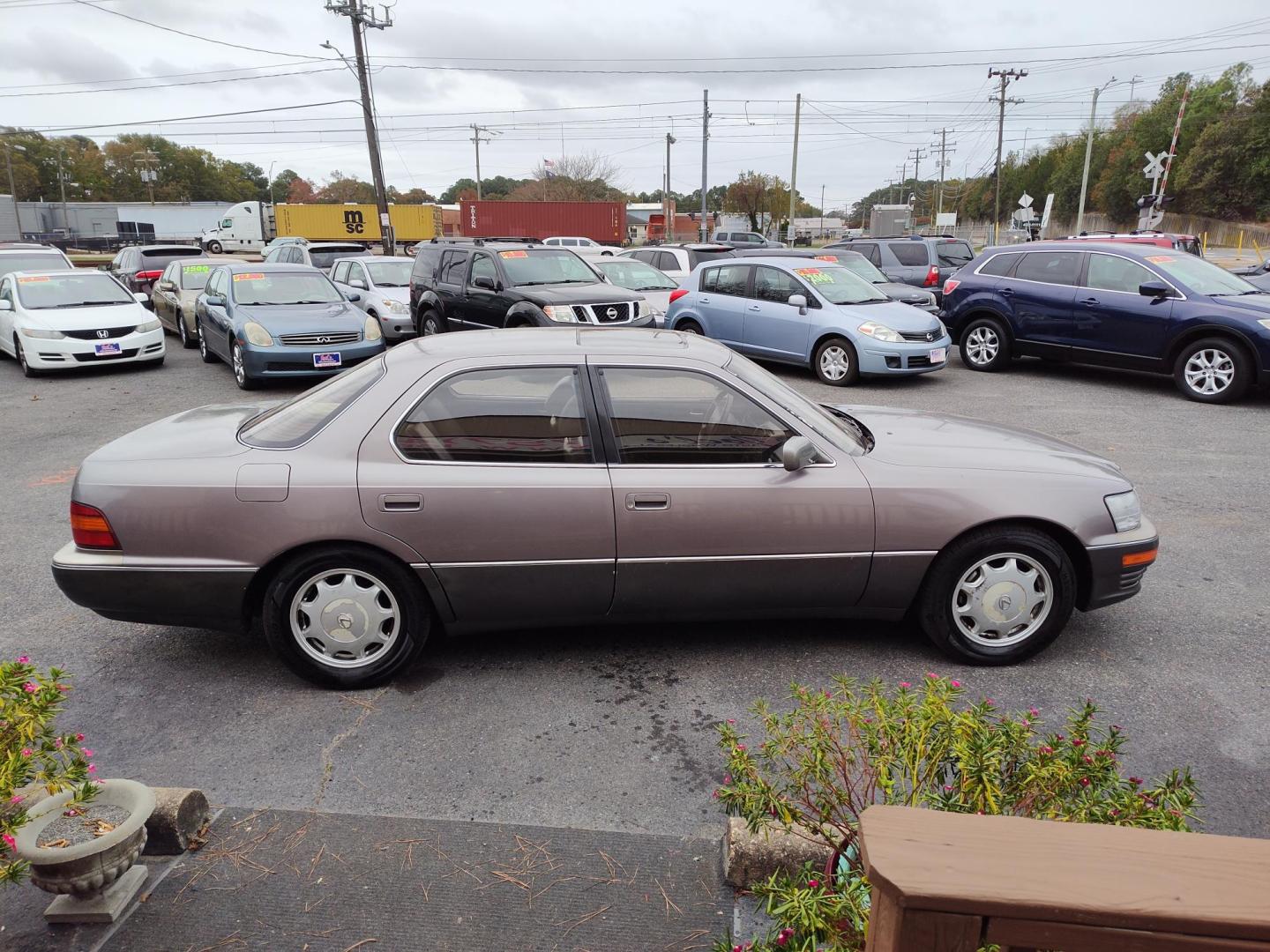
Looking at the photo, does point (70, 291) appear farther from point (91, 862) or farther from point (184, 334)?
point (91, 862)

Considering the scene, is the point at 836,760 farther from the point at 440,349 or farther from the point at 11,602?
the point at 11,602

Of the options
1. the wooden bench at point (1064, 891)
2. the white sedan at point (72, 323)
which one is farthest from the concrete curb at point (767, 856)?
the white sedan at point (72, 323)

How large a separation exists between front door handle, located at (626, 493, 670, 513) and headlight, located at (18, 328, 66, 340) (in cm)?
1181

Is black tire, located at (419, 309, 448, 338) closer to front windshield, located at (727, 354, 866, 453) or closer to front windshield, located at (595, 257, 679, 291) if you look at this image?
front windshield, located at (595, 257, 679, 291)

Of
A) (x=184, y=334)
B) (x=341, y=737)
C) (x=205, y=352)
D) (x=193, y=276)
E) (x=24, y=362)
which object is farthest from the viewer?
(x=193, y=276)

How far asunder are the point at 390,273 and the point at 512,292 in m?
5.21

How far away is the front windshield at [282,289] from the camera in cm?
1224

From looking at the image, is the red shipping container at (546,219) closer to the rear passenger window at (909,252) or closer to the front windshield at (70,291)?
the rear passenger window at (909,252)

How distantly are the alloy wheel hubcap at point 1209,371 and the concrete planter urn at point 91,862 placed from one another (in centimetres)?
1124

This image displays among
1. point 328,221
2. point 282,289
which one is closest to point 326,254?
point 282,289

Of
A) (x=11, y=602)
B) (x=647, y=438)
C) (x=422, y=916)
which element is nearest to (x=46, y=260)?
(x=11, y=602)

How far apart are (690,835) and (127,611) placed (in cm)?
258

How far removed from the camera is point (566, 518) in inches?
149

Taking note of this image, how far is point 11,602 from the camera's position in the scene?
4.97 metres
